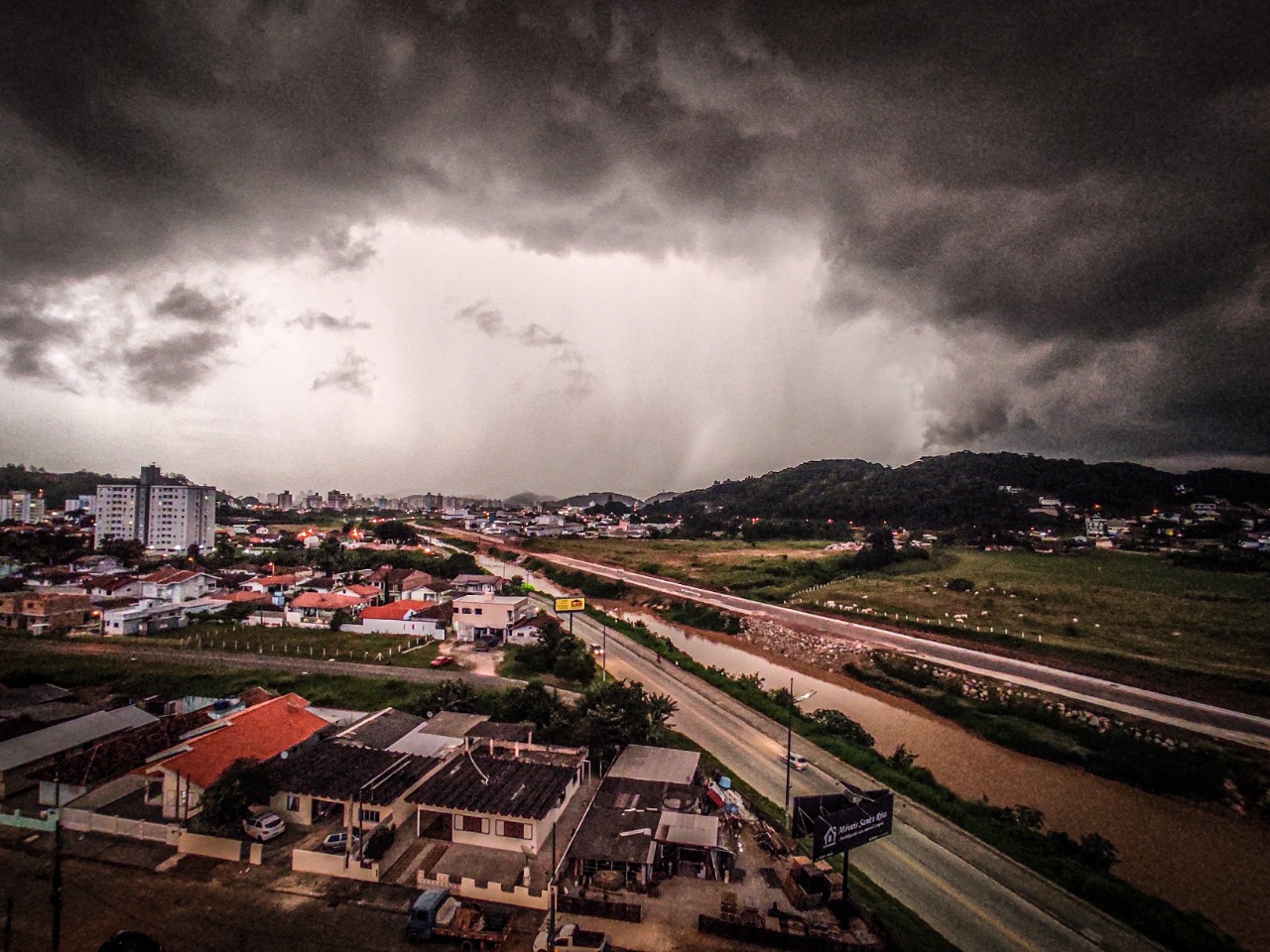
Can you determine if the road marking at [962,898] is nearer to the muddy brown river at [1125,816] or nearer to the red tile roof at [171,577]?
the muddy brown river at [1125,816]

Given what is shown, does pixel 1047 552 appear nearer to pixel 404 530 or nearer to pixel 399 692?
pixel 399 692

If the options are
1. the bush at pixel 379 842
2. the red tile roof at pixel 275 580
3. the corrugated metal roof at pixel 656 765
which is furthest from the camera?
the red tile roof at pixel 275 580

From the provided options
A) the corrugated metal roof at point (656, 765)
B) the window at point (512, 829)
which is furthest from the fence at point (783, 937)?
the corrugated metal roof at point (656, 765)

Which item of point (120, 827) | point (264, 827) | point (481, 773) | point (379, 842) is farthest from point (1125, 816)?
point (120, 827)

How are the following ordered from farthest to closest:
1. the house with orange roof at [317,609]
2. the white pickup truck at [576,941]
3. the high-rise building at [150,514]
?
1. the high-rise building at [150,514]
2. the house with orange roof at [317,609]
3. the white pickup truck at [576,941]

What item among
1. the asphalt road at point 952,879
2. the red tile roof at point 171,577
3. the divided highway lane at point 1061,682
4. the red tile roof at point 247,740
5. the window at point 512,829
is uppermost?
the red tile roof at point 171,577

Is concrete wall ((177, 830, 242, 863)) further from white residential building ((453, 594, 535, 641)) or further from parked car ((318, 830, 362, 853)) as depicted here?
white residential building ((453, 594, 535, 641))
